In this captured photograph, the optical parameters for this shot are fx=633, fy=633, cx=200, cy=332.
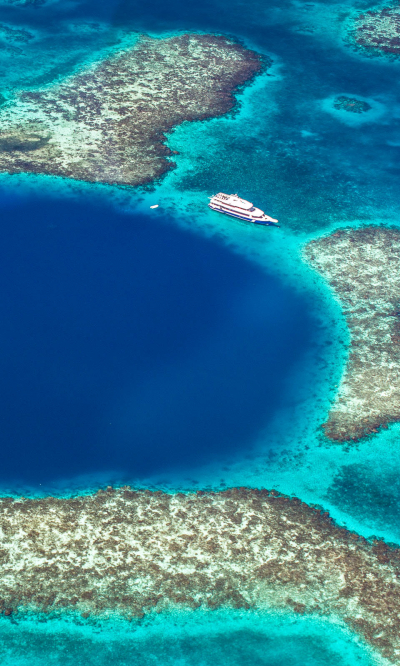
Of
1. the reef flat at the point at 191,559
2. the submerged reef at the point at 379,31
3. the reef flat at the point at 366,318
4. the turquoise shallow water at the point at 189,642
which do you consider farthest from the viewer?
the submerged reef at the point at 379,31

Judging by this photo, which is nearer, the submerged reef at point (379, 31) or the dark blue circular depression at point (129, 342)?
the dark blue circular depression at point (129, 342)

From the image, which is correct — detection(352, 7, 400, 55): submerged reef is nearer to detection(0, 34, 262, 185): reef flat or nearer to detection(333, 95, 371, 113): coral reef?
detection(333, 95, 371, 113): coral reef

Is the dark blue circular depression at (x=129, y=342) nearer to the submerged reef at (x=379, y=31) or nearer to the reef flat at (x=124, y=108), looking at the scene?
the reef flat at (x=124, y=108)

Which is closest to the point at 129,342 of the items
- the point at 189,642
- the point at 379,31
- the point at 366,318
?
the point at 366,318

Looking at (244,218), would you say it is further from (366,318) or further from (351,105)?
(351,105)

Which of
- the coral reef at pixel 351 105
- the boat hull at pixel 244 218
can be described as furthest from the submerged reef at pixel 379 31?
the boat hull at pixel 244 218

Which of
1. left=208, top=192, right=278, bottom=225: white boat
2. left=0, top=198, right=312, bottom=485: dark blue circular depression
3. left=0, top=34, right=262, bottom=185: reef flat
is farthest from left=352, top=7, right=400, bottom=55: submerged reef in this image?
left=0, top=198, right=312, bottom=485: dark blue circular depression

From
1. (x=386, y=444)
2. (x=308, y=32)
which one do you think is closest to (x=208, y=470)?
(x=386, y=444)
